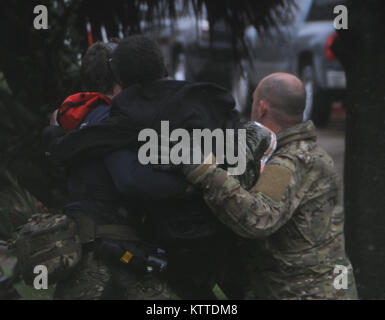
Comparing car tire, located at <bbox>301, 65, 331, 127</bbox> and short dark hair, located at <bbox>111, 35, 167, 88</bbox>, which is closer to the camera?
short dark hair, located at <bbox>111, 35, 167, 88</bbox>

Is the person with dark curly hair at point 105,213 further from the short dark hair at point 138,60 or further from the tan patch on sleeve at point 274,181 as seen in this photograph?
the tan patch on sleeve at point 274,181

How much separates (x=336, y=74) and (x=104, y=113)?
8304 millimetres

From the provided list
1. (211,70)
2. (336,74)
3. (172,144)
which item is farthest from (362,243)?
(211,70)

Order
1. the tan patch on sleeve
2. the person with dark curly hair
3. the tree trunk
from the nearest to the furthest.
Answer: the person with dark curly hair < the tan patch on sleeve < the tree trunk

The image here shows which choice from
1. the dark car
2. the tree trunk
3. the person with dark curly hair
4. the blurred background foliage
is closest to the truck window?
the dark car

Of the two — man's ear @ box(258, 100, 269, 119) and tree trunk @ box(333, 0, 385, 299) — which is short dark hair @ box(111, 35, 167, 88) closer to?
man's ear @ box(258, 100, 269, 119)

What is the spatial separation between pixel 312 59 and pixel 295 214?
886cm

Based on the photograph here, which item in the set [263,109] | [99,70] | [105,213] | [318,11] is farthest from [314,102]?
[105,213]

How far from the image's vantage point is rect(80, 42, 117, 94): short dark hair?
2.61m

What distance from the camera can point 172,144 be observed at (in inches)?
90.5

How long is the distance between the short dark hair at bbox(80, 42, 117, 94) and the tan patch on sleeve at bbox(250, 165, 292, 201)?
692 millimetres

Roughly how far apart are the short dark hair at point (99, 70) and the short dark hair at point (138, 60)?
0.69ft

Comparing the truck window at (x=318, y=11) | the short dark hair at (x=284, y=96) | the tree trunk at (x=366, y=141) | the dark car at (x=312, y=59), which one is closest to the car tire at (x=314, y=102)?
the dark car at (x=312, y=59)

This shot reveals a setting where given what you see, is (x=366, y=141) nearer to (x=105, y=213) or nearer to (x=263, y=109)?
(x=263, y=109)
